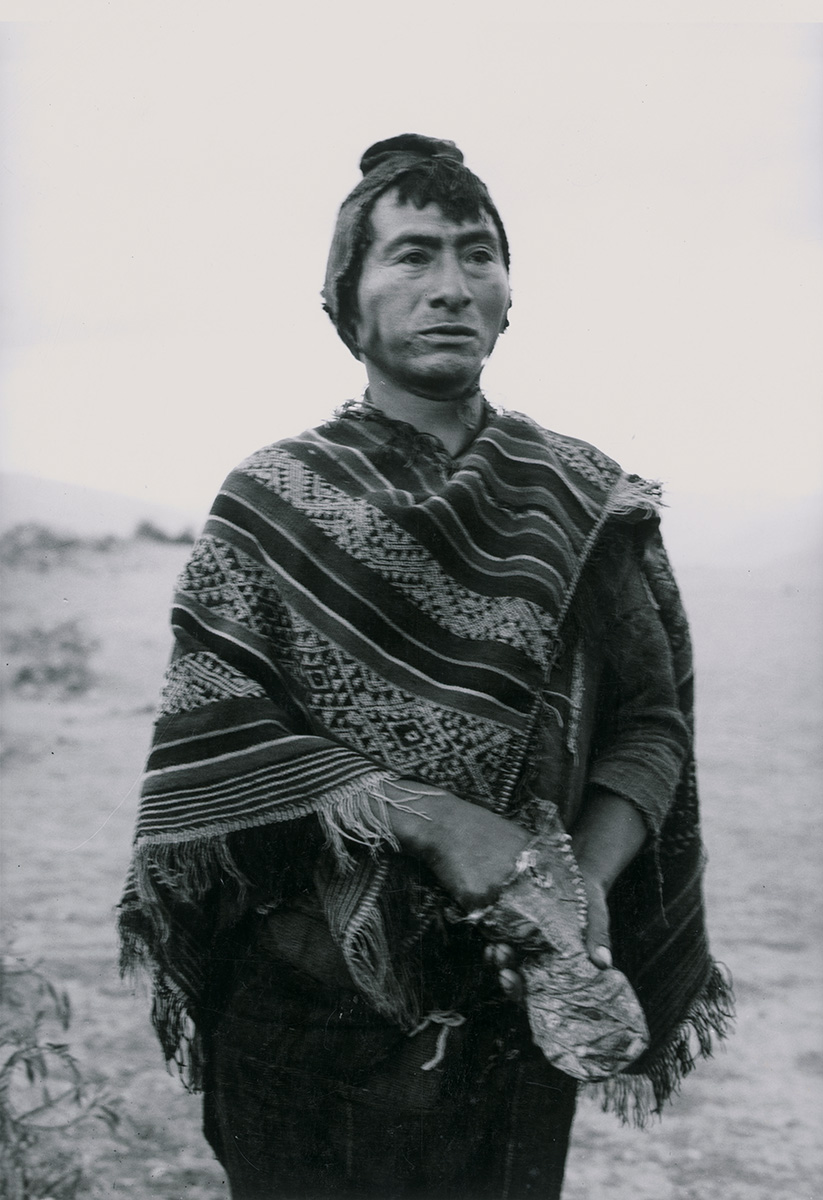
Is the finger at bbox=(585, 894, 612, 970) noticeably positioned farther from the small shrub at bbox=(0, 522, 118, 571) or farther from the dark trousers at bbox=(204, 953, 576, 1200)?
the small shrub at bbox=(0, 522, 118, 571)

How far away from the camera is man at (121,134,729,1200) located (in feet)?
5.22

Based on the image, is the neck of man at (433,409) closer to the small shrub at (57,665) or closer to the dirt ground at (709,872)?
the dirt ground at (709,872)

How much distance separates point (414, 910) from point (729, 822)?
246 centimetres

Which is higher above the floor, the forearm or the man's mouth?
the man's mouth

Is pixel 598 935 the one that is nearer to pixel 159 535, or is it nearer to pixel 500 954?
pixel 500 954

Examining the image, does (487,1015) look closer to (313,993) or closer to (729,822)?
(313,993)

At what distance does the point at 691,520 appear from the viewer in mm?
3156

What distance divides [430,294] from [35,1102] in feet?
6.69

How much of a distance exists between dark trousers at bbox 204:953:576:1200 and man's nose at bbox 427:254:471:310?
39.5 inches

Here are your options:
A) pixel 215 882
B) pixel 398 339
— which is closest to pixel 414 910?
pixel 215 882

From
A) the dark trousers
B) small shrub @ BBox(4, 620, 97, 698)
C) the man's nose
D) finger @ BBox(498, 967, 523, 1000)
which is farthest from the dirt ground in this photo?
the man's nose

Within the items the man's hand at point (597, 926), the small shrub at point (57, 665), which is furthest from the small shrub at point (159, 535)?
the man's hand at point (597, 926)

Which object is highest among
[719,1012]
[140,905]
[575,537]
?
[575,537]

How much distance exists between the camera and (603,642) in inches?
70.8
